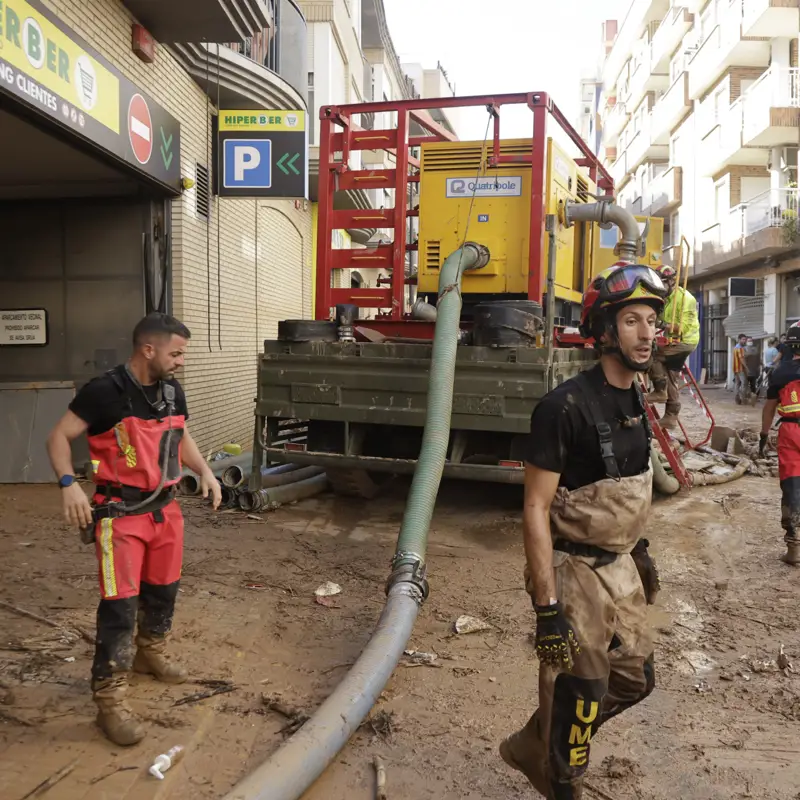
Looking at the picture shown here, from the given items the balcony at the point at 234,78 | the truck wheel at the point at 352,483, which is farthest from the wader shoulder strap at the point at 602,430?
the balcony at the point at 234,78

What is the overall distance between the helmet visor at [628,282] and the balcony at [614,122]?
44.7m

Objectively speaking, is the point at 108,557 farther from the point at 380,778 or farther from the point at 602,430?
the point at 602,430

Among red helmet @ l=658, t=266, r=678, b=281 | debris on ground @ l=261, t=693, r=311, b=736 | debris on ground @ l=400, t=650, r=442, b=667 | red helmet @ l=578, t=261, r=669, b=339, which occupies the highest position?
red helmet @ l=658, t=266, r=678, b=281

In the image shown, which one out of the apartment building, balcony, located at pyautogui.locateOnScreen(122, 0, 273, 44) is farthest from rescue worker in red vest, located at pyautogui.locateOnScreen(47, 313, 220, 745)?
the apartment building

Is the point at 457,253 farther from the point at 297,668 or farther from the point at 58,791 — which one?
the point at 58,791

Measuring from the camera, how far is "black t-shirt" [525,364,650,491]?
93.8 inches

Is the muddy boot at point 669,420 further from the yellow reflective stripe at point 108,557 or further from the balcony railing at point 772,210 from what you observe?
the balcony railing at point 772,210

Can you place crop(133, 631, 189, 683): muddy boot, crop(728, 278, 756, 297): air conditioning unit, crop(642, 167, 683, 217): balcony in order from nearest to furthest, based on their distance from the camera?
crop(133, 631, 189, 683): muddy boot
crop(728, 278, 756, 297): air conditioning unit
crop(642, 167, 683, 217): balcony

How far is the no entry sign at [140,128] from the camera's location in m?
7.35

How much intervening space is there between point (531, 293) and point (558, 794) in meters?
5.02

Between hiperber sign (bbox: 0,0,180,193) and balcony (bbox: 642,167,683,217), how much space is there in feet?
80.9

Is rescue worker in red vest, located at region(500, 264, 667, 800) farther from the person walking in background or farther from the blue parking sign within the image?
the person walking in background

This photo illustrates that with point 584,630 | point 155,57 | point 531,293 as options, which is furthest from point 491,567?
point 155,57

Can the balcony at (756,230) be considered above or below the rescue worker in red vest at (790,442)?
above
